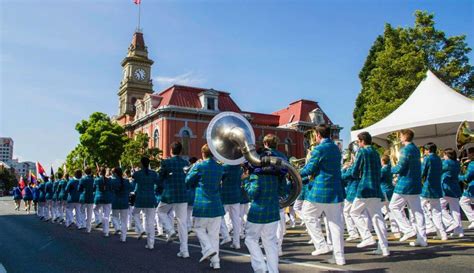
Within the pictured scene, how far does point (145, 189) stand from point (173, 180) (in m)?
1.25

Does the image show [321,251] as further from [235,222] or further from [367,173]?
[235,222]

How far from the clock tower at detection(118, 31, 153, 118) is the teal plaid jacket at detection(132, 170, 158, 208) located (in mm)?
51657

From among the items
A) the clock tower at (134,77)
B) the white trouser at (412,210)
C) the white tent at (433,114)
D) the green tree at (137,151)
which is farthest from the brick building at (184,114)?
the white trouser at (412,210)

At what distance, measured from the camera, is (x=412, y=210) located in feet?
23.6

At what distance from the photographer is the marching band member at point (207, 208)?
5.81m

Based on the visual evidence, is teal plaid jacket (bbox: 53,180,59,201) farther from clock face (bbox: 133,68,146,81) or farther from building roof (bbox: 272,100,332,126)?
clock face (bbox: 133,68,146,81)

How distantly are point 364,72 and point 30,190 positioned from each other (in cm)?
2980

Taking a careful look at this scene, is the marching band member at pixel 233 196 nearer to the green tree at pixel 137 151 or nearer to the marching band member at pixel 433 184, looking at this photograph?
the marching band member at pixel 433 184

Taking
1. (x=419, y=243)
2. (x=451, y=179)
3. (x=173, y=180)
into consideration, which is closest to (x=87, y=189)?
(x=173, y=180)

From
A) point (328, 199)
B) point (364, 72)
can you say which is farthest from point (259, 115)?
point (328, 199)

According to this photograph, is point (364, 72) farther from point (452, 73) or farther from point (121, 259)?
point (121, 259)

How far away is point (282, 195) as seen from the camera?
536 cm

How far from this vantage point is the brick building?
42.7 m

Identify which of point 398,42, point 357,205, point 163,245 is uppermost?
point 398,42
